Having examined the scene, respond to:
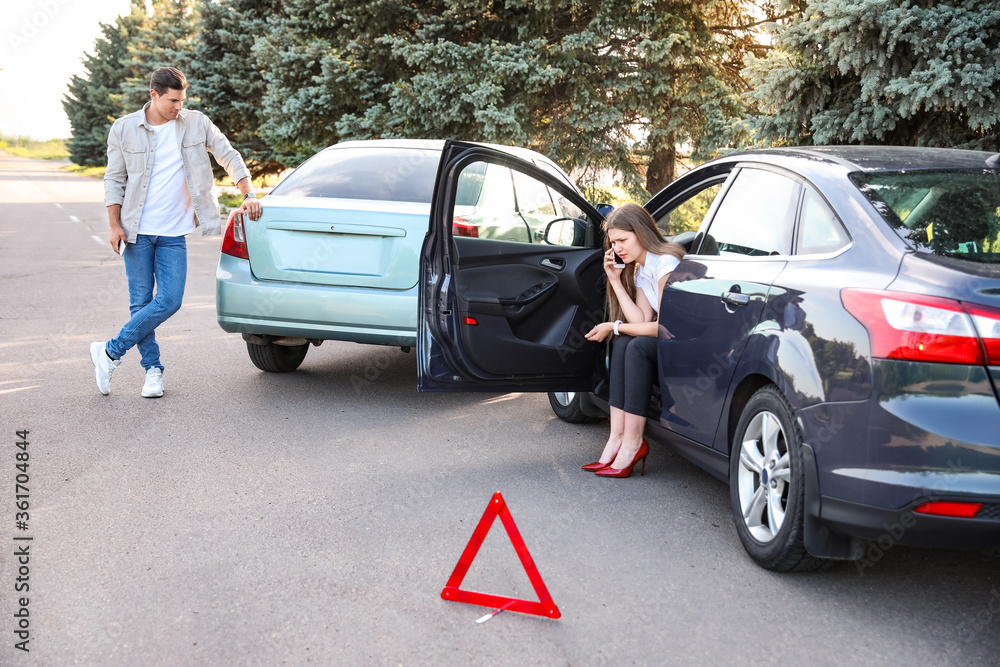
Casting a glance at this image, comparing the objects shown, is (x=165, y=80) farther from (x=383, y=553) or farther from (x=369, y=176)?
(x=383, y=553)

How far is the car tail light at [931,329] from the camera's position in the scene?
281cm

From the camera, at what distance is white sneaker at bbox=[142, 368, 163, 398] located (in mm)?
6141

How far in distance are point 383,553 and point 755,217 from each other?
2145 millimetres

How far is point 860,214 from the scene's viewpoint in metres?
3.35

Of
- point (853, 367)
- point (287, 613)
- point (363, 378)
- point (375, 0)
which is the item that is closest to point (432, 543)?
point (287, 613)

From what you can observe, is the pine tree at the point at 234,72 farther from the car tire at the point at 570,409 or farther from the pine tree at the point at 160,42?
the car tire at the point at 570,409

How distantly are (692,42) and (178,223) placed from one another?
9337mm

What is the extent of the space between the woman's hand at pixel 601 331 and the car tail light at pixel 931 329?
6.16 ft

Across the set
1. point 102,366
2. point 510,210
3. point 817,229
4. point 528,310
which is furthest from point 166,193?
point 817,229

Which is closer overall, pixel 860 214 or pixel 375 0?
pixel 860 214

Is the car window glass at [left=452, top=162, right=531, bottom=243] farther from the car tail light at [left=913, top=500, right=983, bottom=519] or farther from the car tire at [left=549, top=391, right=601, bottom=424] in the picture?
the car tail light at [left=913, top=500, right=983, bottom=519]

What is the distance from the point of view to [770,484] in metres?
3.54

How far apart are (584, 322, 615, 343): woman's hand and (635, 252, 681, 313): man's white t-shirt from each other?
24cm

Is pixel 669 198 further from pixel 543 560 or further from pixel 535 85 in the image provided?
pixel 535 85
